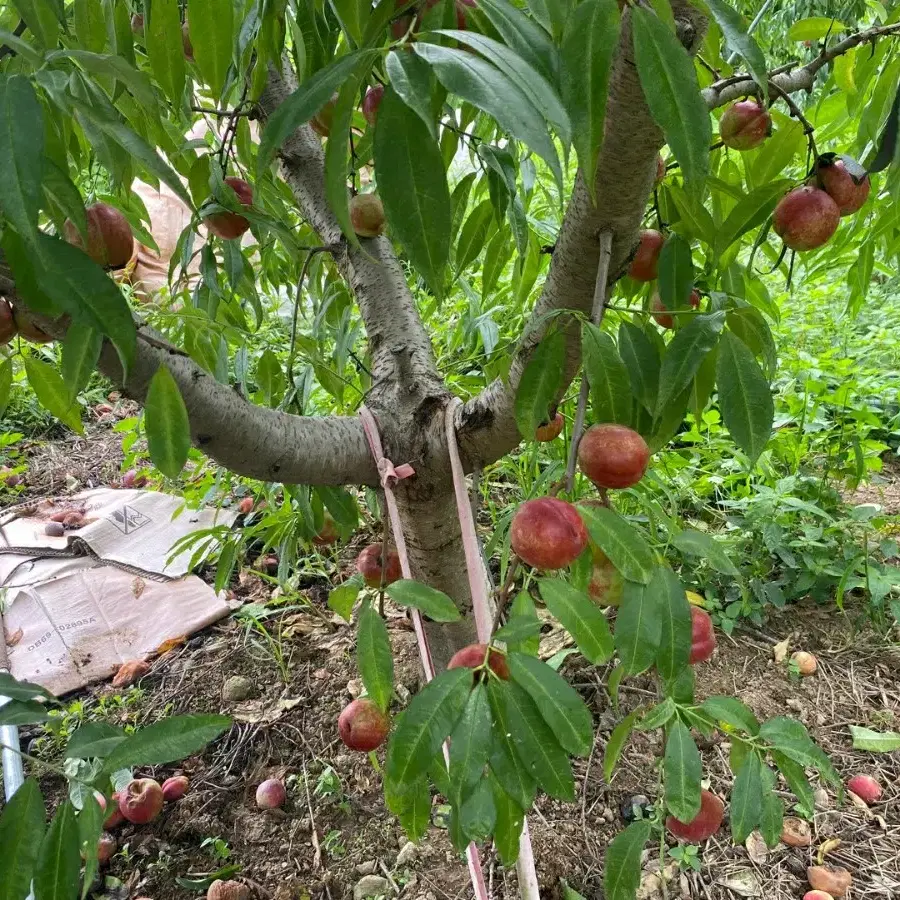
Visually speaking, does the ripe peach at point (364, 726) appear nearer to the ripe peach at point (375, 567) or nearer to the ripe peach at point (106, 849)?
the ripe peach at point (375, 567)

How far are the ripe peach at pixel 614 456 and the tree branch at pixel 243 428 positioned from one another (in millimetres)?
427

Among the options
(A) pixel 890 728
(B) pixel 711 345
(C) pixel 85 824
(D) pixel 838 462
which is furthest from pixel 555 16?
(D) pixel 838 462

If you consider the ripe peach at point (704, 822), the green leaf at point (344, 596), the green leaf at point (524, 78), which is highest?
the green leaf at point (524, 78)

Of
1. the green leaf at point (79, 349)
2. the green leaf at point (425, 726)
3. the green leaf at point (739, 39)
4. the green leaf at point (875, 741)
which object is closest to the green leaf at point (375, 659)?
the green leaf at point (425, 726)

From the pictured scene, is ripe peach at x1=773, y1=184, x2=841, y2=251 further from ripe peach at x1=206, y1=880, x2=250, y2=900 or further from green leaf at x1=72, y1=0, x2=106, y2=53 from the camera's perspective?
ripe peach at x1=206, y1=880, x2=250, y2=900

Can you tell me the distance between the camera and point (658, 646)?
583 millimetres

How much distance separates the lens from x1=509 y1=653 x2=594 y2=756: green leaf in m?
0.54

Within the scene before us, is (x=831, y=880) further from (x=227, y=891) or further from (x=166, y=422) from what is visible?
(x=166, y=422)

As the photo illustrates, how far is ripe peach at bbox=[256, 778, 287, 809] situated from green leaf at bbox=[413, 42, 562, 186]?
5.03 ft

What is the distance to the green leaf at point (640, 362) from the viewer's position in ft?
2.12

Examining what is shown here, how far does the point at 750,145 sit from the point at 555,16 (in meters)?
0.45

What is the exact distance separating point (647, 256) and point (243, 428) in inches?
20.4

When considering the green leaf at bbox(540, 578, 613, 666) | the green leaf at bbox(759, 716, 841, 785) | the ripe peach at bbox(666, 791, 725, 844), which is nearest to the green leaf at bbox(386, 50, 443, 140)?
the green leaf at bbox(540, 578, 613, 666)

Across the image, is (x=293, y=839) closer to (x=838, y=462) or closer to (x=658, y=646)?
(x=658, y=646)
